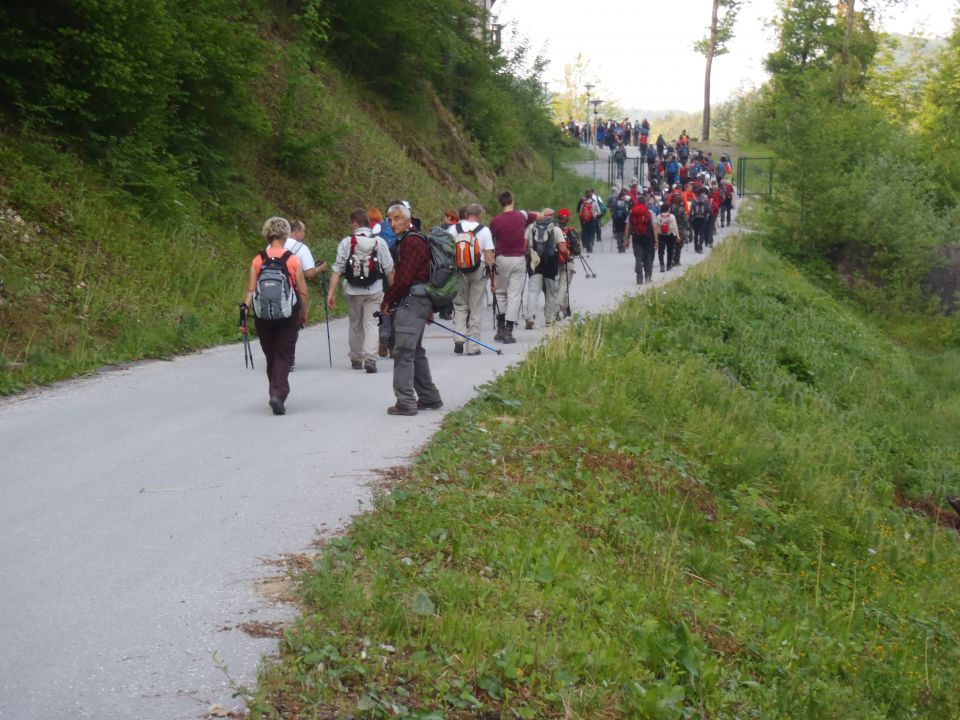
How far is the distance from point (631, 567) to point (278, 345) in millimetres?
4817

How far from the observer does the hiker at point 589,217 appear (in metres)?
34.2

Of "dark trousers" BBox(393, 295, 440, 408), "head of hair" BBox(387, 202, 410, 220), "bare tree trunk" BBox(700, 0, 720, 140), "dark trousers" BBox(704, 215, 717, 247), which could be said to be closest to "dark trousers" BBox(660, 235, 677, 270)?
"dark trousers" BBox(704, 215, 717, 247)

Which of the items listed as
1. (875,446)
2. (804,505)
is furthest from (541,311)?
(804,505)

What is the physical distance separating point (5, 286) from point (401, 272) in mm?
5945

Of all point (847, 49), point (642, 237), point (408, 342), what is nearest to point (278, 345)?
point (408, 342)

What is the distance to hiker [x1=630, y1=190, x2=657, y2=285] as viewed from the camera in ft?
80.9

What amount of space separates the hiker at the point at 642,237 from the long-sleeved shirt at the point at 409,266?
47.3 ft

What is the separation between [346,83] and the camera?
31797 mm

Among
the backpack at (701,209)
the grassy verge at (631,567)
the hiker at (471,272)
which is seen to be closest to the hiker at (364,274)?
the hiker at (471,272)

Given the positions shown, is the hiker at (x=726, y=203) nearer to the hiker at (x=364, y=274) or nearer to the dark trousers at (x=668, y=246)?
the dark trousers at (x=668, y=246)

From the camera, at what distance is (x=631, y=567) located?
7.47 m

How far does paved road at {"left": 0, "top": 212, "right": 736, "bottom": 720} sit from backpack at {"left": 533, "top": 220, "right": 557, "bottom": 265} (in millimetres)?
3906

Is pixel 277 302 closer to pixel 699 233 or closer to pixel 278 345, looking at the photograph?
pixel 278 345

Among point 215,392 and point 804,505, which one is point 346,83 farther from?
point 804,505
